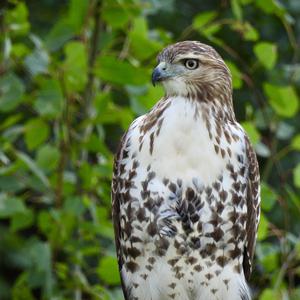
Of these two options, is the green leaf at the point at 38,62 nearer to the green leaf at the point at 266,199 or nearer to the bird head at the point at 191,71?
the bird head at the point at 191,71

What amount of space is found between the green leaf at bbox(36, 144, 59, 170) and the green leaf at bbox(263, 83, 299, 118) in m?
1.06

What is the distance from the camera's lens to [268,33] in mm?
8391

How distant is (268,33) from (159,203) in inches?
137

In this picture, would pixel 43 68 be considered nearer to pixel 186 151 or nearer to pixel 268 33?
pixel 186 151

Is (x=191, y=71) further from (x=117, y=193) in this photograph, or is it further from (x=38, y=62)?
(x=38, y=62)

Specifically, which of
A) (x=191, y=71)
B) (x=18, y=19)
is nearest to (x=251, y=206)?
(x=191, y=71)

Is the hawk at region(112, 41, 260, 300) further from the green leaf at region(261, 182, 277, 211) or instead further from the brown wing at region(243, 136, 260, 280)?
the green leaf at region(261, 182, 277, 211)

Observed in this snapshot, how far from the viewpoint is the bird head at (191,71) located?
5.10 metres

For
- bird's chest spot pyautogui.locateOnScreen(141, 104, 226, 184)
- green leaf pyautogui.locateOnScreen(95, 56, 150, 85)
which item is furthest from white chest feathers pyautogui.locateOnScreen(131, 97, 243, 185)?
green leaf pyautogui.locateOnScreen(95, 56, 150, 85)

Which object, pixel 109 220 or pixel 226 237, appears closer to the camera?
pixel 226 237

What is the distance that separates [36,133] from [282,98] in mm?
1191

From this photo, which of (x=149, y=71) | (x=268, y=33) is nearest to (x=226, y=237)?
(x=149, y=71)

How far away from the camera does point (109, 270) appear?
5.93 metres

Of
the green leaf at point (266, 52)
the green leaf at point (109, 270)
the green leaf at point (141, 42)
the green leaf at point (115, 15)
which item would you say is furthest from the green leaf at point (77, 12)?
the green leaf at point (109, 270)
